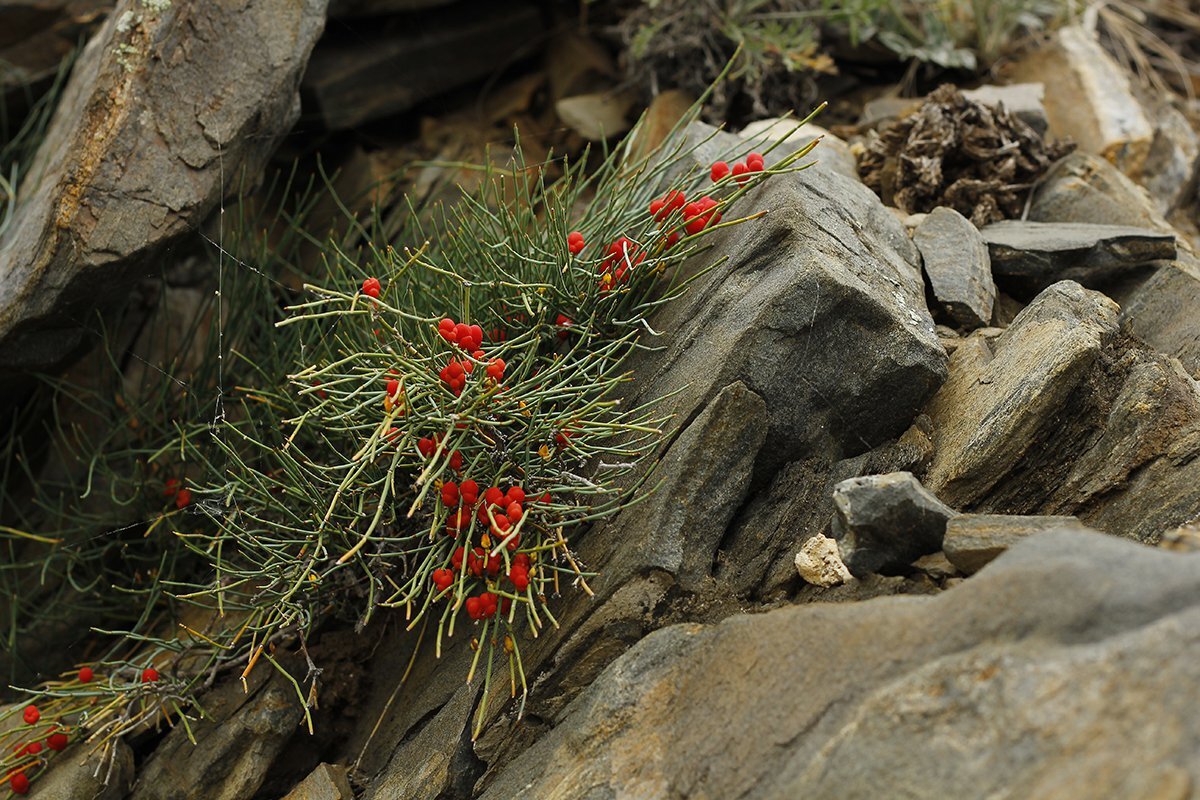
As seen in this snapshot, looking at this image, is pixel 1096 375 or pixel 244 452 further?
pixel 244 452

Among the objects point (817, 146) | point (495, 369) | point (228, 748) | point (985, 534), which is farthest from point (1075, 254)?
point (228, 748)

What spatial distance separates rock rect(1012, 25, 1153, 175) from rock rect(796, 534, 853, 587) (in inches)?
100

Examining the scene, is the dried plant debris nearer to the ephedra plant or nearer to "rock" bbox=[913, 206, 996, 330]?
"rock" bbox=[913, 206, 996, 330]

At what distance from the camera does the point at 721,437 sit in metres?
2.62

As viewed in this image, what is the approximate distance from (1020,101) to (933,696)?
296 centimetres

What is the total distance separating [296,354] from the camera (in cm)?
346

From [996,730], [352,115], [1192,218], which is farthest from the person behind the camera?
[352,115]

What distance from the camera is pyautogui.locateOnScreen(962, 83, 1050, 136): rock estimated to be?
4.05 meters

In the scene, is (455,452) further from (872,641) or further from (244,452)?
(244,452)

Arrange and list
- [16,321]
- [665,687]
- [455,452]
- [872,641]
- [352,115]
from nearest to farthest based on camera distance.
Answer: [872,641]
[665,687]
[455,452]
[16,321]
[352,115]

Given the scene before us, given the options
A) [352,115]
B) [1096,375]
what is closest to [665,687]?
[1096,375]

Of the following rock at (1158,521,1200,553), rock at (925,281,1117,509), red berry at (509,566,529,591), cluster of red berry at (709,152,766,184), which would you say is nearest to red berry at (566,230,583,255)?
cluster of red berry at (709,152,766,184)

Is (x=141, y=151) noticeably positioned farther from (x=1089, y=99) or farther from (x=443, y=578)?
(x=1089, y=99)

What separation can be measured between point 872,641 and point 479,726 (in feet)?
3.05
